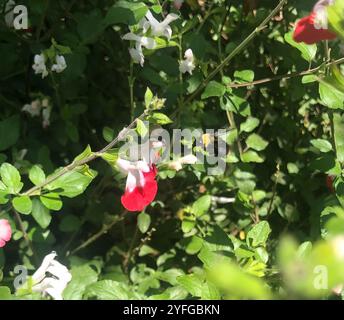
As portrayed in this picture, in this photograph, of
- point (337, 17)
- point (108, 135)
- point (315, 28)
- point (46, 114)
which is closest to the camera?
point (337, 17)

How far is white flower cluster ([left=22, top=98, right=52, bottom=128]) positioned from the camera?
162 centimetres

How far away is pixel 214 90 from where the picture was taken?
1.40 metres

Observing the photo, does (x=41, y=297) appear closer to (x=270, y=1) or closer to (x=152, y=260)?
(x=152, y=260)

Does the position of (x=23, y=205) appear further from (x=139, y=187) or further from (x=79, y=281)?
(x=79, y=281)

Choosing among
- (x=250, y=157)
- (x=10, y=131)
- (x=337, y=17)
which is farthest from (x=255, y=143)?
(x=337, y=17)

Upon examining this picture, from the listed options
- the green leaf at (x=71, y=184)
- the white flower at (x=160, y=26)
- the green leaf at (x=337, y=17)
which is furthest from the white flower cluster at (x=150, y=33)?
the green leaf at (x=337, y=17)

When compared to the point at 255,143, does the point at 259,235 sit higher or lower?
lower

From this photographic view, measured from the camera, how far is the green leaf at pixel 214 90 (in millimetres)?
1390

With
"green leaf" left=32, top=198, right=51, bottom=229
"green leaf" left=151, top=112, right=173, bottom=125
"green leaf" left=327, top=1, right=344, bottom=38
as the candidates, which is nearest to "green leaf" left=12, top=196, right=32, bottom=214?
"green leaf" left=32, top=198, right=51, bottom=229

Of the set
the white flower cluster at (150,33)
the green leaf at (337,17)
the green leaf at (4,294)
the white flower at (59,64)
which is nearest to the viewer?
the green leaf at (337,17)

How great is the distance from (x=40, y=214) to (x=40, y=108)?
1.29 ft

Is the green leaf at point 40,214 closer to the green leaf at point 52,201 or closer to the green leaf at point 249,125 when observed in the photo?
the green leaf at point 52,201

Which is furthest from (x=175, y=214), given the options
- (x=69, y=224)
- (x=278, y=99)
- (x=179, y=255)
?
(x=278, y=99)

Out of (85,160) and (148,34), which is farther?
(148,34)
